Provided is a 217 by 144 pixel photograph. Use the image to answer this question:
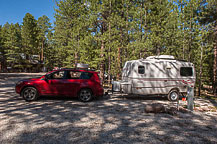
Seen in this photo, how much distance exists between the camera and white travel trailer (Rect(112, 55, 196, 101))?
8305 millimetres

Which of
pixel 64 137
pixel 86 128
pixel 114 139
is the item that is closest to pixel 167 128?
pixel 114 139

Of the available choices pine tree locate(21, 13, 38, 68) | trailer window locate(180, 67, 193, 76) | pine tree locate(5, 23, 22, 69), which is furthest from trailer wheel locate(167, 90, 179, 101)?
pine tree locate(21, 13, 38, 68)

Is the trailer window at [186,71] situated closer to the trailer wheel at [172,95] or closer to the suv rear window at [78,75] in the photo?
the trailer wheel at [172,95]

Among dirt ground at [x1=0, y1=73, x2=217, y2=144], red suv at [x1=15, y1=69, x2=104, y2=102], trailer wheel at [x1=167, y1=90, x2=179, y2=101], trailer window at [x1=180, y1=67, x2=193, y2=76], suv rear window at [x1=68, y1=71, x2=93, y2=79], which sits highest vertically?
trailer window at [x1=180, y1=67, x2=193, y2=76]

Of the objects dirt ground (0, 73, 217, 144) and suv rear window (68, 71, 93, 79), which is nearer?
dirt ground (0, 73, 217, 144)

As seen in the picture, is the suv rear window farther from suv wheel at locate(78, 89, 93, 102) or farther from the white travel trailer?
the white travel trailer

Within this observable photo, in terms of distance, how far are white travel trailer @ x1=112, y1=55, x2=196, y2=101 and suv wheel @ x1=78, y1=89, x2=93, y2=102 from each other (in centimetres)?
166

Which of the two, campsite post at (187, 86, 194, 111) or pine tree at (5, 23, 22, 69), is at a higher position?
pine tree at (5, 23, 22, 69)

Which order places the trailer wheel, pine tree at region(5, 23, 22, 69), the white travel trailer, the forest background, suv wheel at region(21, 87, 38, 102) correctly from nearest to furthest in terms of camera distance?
suv wheel at region(21, 87, 38, 102), the white travel trailer, the trailer wheel, the forest background, pine tree at region(5, 23, 22, 69)

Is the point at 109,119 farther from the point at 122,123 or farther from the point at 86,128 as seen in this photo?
the point at 86,128

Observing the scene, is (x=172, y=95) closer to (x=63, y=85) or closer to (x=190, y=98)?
(x=190, y=98)

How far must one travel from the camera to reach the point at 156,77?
845 centimetres

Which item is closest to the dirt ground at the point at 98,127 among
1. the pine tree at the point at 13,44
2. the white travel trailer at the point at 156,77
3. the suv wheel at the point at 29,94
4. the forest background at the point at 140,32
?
the suv wheel at the point at 29,94

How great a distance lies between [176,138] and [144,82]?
479 cm
